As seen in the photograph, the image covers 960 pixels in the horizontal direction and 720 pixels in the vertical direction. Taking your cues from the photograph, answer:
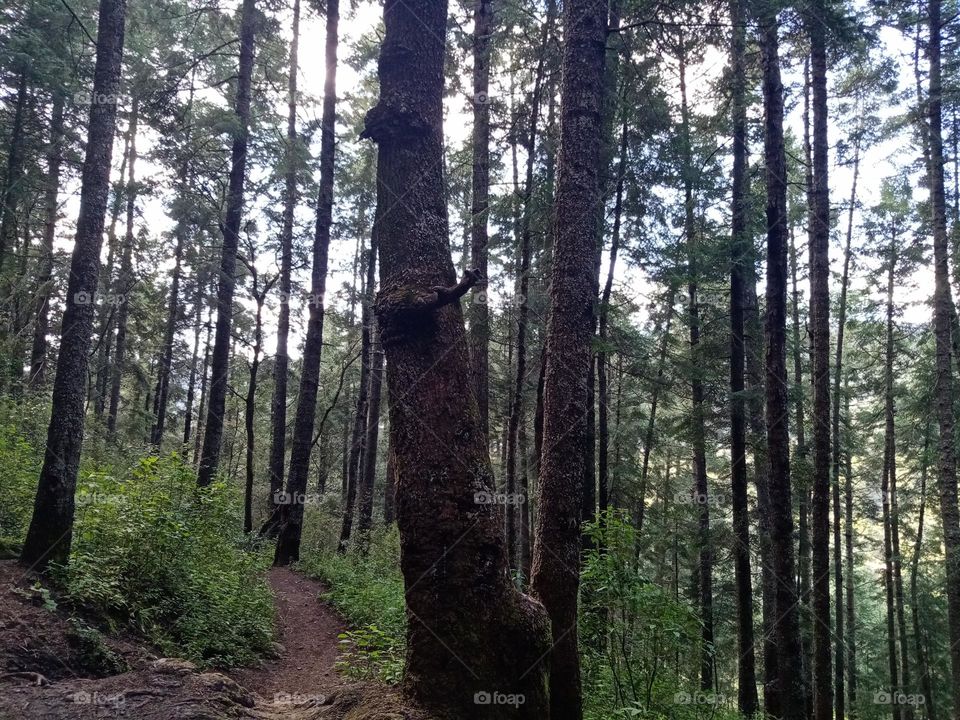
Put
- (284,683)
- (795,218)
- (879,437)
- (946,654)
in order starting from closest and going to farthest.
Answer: (284,683)
(795,218)
(946,654)
(879,437)

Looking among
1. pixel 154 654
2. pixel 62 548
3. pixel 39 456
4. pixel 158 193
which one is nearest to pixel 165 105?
pixel 158 193

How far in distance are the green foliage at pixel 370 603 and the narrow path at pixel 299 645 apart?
0.29 metres

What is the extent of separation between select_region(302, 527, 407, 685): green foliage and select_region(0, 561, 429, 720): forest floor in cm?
42

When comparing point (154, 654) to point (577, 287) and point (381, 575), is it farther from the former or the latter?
point (381, 575)

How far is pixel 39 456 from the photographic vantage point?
10.0 meters

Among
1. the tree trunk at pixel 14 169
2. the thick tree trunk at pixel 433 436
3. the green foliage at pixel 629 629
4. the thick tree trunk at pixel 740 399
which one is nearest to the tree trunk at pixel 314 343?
the tree trunk at pixel 14 169

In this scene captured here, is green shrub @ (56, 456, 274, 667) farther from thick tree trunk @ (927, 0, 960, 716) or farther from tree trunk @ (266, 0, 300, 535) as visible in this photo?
thick tree trunk @ (927, 0, 960, 716)

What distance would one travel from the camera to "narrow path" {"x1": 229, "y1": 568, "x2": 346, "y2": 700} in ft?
21.0

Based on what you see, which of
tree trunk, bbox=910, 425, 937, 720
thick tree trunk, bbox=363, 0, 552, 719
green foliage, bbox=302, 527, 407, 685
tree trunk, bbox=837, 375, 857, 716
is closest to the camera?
thick tree trunk, bbox=363, 0, 552, 719

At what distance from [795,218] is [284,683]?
18.2 meters

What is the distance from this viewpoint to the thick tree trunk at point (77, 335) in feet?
19.4

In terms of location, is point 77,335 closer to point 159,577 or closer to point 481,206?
point 159,577

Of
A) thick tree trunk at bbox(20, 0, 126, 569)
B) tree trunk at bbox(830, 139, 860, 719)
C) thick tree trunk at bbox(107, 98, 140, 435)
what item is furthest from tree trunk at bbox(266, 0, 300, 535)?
tree trunk at bbox(830, 139, 860, 719)

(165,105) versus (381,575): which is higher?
(165,105)
